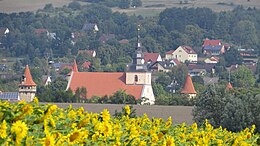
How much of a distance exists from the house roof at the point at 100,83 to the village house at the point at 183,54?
43.4 meters

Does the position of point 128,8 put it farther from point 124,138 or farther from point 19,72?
point 124,138

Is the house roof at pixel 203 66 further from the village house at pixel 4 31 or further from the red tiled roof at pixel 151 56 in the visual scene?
the village house at pixel 4 31

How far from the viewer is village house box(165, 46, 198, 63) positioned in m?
120

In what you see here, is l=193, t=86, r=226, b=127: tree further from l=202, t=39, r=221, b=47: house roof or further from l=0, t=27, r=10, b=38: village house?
l=0, t=27, r=10, b=38: village house

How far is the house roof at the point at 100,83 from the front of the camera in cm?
7281

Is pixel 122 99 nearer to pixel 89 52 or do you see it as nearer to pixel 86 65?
pixel 86 65

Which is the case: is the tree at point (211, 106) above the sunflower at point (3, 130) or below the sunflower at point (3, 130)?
below

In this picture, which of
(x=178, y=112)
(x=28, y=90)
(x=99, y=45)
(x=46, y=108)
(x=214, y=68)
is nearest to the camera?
(x=46, y=108)

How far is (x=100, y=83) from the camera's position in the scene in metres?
74.7

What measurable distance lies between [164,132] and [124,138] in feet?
3.93

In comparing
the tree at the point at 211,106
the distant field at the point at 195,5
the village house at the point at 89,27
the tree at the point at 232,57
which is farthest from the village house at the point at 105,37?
the tree at the point at 211,106

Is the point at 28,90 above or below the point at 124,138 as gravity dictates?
below

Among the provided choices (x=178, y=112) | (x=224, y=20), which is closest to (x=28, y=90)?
(x=178, y=112)

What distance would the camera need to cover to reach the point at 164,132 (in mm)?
8688
